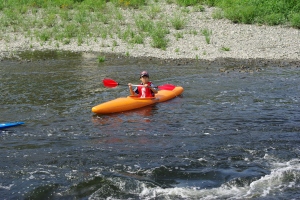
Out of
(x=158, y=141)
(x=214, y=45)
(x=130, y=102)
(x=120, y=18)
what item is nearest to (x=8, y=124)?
(x=130, y=102)

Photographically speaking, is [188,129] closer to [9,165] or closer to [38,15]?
[9,165]

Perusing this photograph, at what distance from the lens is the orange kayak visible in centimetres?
1100

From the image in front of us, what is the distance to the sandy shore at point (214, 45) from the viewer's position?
17797 millimetres

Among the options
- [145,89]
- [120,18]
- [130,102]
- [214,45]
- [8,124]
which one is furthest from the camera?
[120,18]

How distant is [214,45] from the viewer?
18.8m

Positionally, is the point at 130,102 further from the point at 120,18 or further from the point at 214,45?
the point at 120,18

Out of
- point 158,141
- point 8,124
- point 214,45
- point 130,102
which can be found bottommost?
point 158,141

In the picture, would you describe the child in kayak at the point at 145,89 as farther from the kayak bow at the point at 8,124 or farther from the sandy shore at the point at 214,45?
the sandy shore at the point at 214,45

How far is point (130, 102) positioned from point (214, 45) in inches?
321

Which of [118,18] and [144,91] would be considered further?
[118,18]

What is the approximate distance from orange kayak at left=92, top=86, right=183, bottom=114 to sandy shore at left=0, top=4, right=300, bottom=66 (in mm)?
5198

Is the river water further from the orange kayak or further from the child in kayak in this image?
the child in kayak

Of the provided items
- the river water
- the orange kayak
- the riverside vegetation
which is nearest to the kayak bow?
the river water

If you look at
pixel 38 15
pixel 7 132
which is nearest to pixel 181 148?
pixel 7 132
